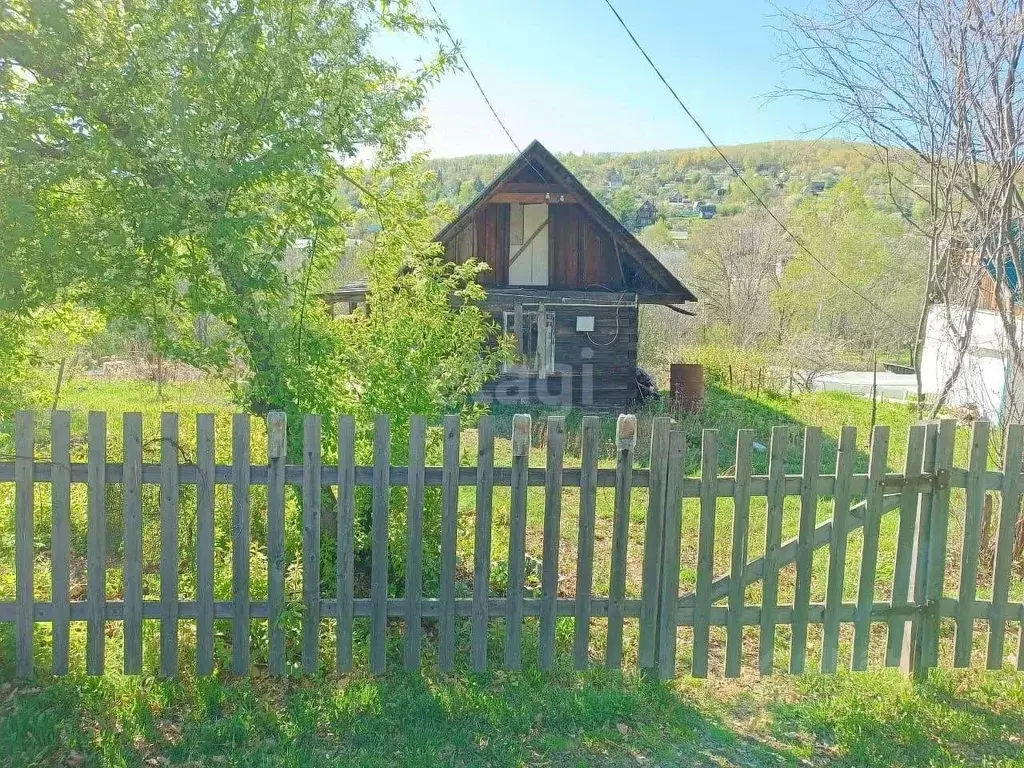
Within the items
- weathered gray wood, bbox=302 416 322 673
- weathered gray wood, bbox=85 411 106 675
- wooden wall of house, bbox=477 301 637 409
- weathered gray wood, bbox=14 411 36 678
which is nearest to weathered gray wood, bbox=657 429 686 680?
weathered gray wood, bbox=302 416 322 673

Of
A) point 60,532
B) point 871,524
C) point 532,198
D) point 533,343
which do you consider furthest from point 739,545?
point 533,343

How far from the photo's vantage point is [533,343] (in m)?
16.5

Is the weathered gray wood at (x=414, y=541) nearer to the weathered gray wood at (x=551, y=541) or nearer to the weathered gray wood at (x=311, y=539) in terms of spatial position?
the weathered gray wood at (x=311, y=539)

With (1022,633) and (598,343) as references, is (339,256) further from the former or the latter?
(598,343)

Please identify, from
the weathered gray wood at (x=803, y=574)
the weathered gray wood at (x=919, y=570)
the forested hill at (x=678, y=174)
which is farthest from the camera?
the forested hill at (x=678, y=174)

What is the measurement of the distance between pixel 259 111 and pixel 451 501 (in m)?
2.30

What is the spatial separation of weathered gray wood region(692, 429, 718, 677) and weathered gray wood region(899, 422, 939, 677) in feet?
3.72

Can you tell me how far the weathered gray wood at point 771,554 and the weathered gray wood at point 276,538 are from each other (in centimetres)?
245

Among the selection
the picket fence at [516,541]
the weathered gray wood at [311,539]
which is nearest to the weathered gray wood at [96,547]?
the picket fence at [516,541]

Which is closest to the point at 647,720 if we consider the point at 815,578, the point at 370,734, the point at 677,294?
the point at 370,734

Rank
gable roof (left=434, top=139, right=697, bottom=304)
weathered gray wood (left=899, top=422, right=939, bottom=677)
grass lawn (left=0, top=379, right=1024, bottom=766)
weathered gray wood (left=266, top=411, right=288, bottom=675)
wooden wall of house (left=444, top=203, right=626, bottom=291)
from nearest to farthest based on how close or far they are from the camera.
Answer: grass lawn (left=0, top=379, right=1024, bottom=766)
weathered gray wood (left=266, top=411, right=288, bottom=675)
weathered gray wood (left=899, top=422, right=939, bottom=677)
gable roof (left=434, top=139, right=697, bottom=304)
wooden wall of house (left=444, top=203, right=626, bottom=291)

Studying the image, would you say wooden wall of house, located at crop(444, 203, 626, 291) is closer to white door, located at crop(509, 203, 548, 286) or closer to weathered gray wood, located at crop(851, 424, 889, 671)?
white door, located at crop(509, 203, 548, 286)

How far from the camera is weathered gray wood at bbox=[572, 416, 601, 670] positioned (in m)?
3.79

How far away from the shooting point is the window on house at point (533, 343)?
16359 millimetres
